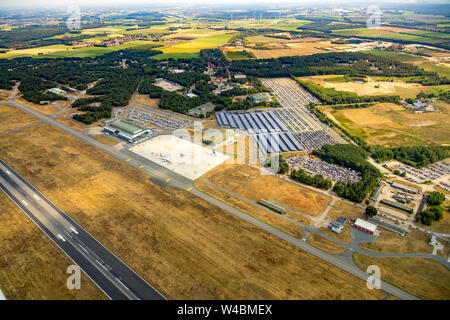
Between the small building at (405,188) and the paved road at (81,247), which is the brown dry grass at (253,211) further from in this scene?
the small building at (405,188)

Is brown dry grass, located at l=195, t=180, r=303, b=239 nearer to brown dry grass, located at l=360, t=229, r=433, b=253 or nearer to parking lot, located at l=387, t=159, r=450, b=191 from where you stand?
brown dry grass, located at l=360, t=229, r=433, b=253

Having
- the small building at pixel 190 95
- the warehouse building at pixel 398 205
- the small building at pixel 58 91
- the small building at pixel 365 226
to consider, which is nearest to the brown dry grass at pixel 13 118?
the small building at pixel 58 91


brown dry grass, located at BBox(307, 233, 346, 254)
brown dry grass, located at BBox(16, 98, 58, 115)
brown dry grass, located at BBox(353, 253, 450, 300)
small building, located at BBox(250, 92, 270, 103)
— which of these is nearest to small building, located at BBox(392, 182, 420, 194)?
brown dry grass, located at BBox(353, 253, 450, 300)

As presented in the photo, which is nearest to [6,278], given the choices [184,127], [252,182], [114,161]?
[114,161]
